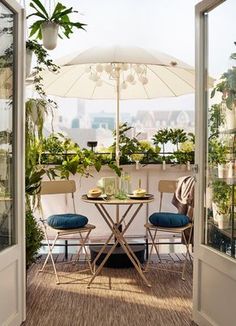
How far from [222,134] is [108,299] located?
5.91 feet

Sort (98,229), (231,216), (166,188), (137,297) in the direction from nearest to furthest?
(231,216)
(137,297)
(166,188)
(98,229)

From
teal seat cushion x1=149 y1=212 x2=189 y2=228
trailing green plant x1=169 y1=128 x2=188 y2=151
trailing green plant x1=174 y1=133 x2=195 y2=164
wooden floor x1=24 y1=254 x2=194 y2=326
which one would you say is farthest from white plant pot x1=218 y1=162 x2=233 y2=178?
trailing green plant x1=169 y1=128 x2=188 y2=151

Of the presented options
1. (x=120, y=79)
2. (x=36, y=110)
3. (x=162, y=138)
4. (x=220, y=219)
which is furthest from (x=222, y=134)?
(x=162, y=138)

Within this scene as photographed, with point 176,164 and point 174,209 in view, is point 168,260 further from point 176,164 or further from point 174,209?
point 176,164

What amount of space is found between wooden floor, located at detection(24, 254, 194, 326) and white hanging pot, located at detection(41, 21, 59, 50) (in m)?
2.21

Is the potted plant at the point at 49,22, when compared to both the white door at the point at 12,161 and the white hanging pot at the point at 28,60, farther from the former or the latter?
the white door at the point at 12,161

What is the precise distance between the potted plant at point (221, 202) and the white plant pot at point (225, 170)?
5cm

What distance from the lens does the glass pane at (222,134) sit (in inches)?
125

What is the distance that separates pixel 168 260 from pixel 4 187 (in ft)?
9.33

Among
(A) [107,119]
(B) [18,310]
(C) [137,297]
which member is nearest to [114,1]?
(A) [107,119]

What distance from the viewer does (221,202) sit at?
132 inches

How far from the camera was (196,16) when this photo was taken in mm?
3600

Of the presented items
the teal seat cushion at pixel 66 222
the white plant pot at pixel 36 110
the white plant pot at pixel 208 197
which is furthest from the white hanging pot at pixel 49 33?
the white plant pot at pixel 208 197

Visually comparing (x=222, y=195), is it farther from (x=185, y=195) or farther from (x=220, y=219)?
(x=185, y=195)
